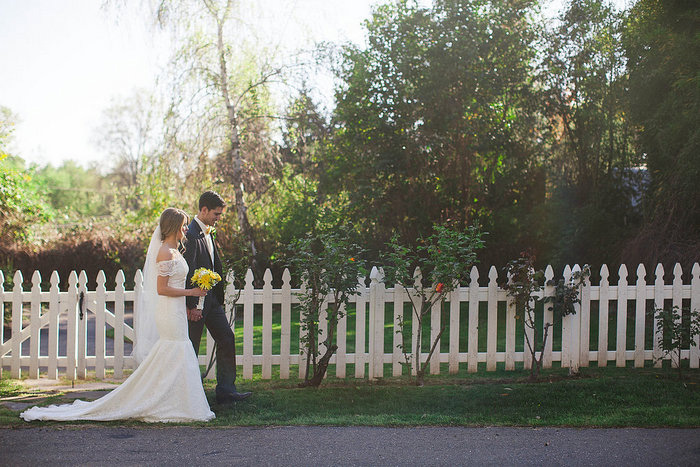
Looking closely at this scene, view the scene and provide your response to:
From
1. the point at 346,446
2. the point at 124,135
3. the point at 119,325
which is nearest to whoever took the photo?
the point at 346,446

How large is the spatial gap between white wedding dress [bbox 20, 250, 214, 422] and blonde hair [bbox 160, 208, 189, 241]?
0.66ft

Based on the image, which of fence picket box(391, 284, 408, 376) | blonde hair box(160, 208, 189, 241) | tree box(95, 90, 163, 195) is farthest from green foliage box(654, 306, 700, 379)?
tree box(95, 90, 163, 195)

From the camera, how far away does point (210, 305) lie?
5.76 metres

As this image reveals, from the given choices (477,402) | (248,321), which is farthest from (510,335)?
(248,321)

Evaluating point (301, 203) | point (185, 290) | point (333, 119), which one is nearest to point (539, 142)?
point (333, 119)

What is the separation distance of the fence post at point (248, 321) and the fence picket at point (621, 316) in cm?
418

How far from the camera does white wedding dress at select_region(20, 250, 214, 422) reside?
16.9 feet

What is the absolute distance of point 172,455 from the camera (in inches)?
168

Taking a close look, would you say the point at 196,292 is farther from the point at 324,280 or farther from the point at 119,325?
the point at 119,325

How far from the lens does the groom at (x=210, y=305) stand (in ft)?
18.5

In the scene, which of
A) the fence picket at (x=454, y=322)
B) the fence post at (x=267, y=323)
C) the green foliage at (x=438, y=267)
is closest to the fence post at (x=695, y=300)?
the green foliage at (x=438, y=267)

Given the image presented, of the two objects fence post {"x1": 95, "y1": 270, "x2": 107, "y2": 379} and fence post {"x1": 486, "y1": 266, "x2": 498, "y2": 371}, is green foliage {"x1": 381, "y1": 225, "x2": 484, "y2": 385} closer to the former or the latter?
fence post {"x1": 486, "y1": 266, "x2": 498, "y2": 371}

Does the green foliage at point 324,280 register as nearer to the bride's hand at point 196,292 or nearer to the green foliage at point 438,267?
the green foliage at point 438,267

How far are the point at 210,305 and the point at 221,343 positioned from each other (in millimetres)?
392
